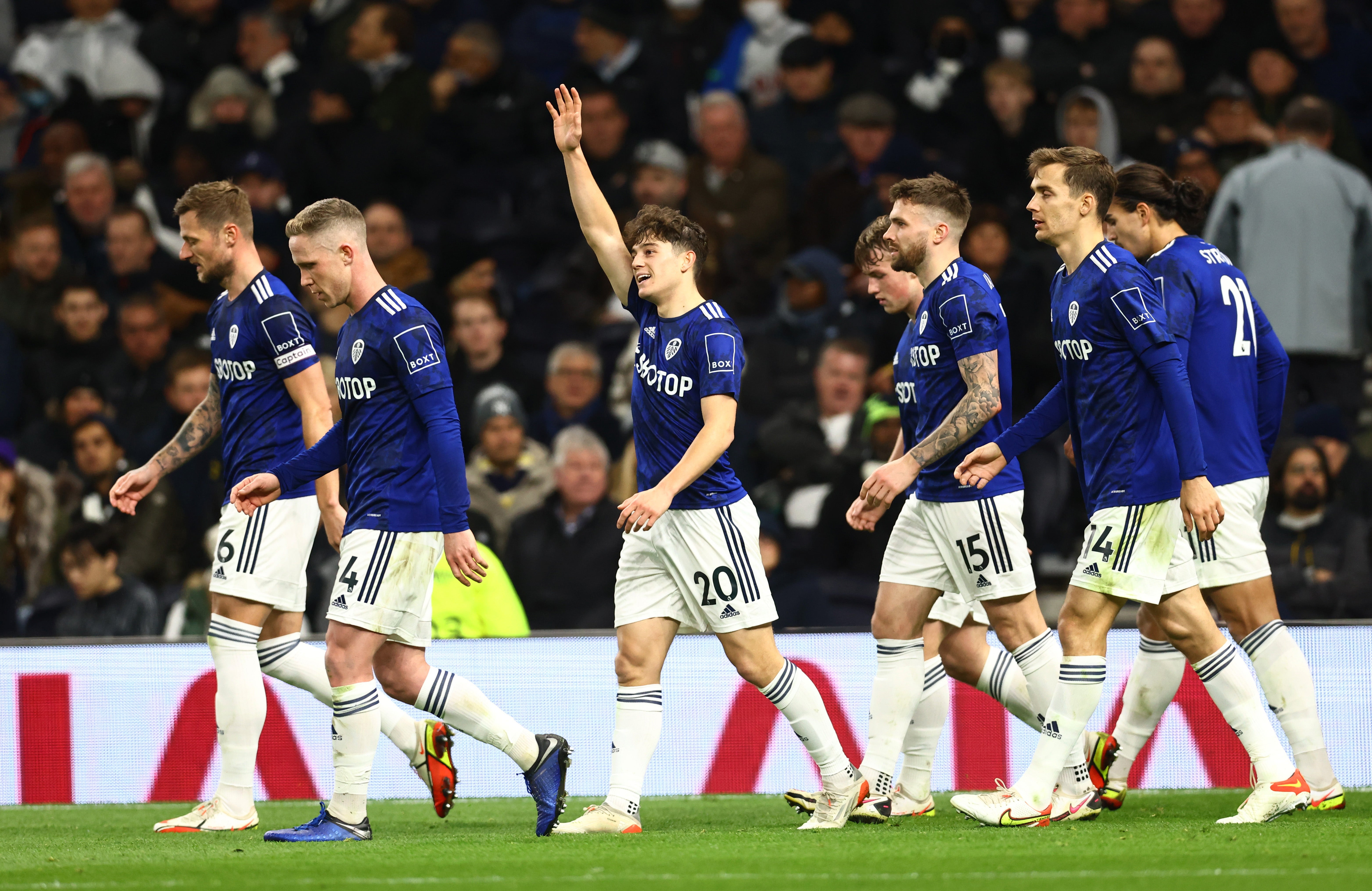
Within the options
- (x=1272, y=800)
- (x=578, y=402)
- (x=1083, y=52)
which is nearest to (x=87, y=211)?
(x=578, y=402)

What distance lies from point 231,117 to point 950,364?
8.94 m

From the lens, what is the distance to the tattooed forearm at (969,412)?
20.0 ft

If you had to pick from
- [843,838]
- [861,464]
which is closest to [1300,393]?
[861,464]

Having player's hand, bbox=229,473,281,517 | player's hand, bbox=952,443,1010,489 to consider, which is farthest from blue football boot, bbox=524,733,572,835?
player's hand, bbox=952,443,1010,489

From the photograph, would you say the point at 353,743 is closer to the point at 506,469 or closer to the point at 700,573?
the point at 700,573

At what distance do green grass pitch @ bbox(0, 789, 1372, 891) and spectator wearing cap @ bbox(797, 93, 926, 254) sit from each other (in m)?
6.00

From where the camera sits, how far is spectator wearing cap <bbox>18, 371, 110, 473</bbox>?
11602mm

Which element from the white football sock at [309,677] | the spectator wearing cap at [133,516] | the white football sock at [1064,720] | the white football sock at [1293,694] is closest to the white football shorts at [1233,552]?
the white football sock at [1293,694]

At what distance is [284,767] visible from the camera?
810cm

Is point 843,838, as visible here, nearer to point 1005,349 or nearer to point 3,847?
point 1005,349

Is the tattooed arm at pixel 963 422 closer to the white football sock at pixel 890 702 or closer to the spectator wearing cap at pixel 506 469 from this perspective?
the white football sock at pixel 890 702

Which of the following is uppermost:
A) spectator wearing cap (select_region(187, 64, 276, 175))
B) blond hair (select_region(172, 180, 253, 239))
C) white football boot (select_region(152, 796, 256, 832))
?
spectator wearing cap (select_region(187, 64, 276, 175))

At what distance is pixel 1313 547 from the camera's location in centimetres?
961

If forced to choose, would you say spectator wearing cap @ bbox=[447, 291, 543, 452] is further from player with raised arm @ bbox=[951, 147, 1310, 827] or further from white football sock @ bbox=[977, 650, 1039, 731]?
player with raised arm @ bbox=[951, 147, 1310, 827]
